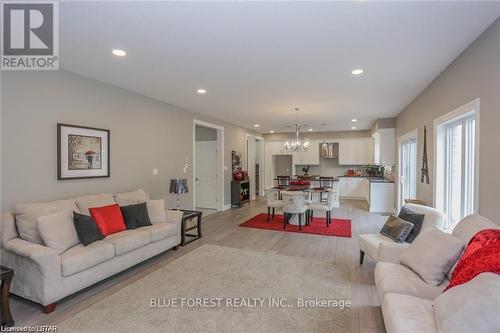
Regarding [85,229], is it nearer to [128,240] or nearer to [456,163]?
[128,240]

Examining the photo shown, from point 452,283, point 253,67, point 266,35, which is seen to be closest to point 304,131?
point 253,67

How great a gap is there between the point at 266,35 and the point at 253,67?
0.84m

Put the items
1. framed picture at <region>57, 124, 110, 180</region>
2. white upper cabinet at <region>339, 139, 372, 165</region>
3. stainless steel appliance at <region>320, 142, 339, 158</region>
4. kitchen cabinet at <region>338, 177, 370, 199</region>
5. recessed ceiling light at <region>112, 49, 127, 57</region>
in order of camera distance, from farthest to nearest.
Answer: stainless steel appliance at <region>320, 142, 339, 158</region>
white upper cabinet at <region>339, 139, 372, 165</region>
kitchen cabinet at <region>338, 177, 370, 199</region>
framed picture at <region>57, 124, 110, 180</region>
recessed ceiling light at <region>112, 49, 127, 57</region>

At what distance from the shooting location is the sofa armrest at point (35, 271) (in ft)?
7.69

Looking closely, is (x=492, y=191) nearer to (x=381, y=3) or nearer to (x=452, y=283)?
(x=452, y=283)

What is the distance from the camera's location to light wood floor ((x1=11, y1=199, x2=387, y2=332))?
2359 mm

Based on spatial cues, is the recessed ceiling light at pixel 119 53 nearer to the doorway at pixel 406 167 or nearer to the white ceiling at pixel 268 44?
the white ceiling at pixel 268 44

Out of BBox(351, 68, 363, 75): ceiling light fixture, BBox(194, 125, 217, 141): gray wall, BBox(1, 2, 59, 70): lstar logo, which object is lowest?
BBox(194, 125, 217, 141): gray wall

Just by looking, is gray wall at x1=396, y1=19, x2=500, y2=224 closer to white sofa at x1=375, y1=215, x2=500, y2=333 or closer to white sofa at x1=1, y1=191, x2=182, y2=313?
white sofa at x1=375, y1=215, x2=500, y2=333

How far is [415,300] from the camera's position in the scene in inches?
70.7

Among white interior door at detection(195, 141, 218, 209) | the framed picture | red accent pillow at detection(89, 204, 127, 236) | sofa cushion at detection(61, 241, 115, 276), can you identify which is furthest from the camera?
white interior door at detection(195, 141, 218, 209)

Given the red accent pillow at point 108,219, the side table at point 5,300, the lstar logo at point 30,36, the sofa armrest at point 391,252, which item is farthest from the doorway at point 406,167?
the side table at point 5,300

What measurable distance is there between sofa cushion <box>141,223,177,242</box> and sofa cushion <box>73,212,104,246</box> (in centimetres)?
70

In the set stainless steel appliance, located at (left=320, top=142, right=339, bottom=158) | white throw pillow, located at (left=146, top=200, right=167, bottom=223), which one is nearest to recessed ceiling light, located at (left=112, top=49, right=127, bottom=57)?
white throw pillow, located at (left=146, top=200, right=167, bottom=223)
